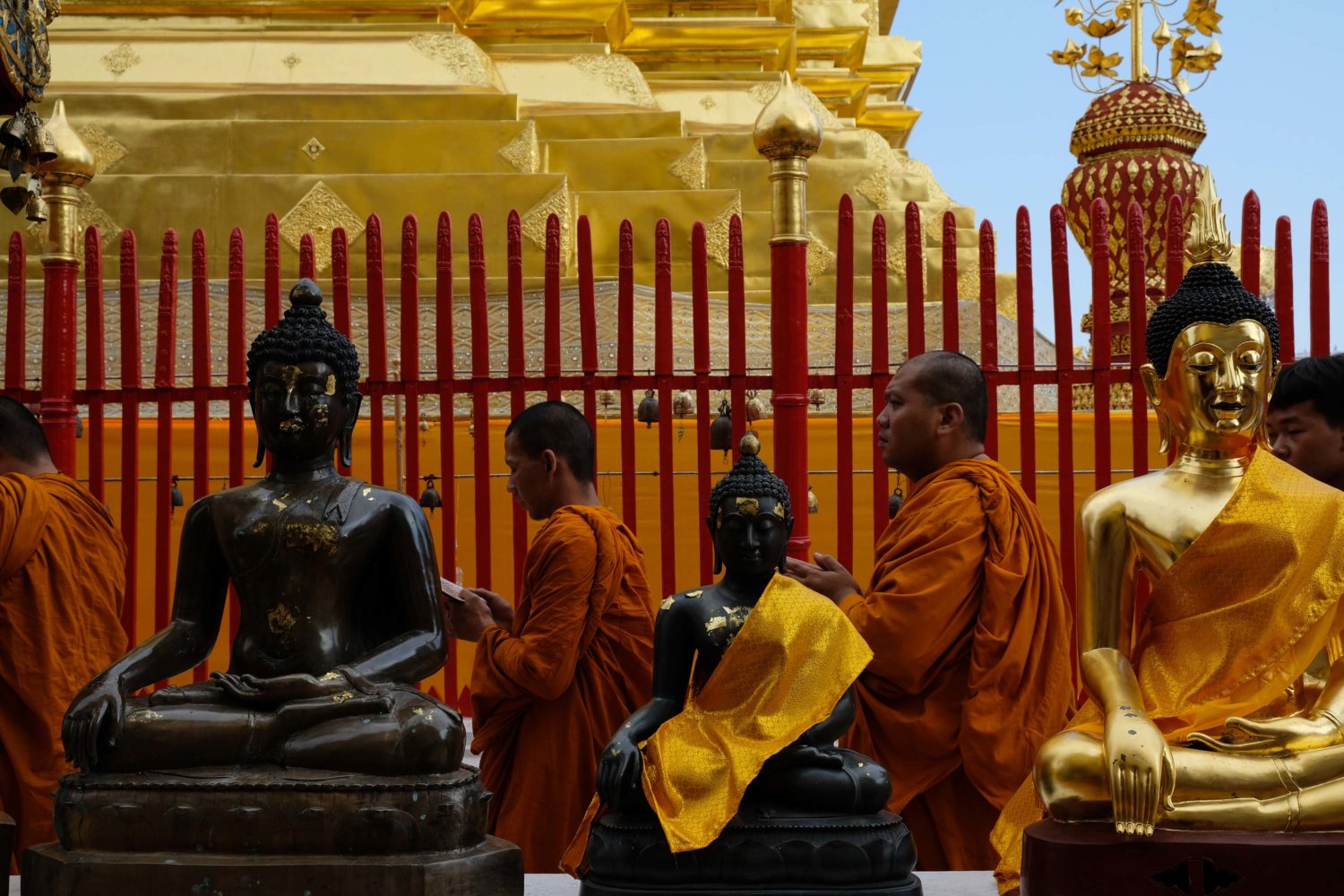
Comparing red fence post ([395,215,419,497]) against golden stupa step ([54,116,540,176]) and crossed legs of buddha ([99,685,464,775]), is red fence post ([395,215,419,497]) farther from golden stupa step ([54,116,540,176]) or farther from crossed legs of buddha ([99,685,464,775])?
golden stupa step ([54,116,540,176])

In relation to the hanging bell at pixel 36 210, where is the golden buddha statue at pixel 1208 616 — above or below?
below

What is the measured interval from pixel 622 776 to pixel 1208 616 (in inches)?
55.3

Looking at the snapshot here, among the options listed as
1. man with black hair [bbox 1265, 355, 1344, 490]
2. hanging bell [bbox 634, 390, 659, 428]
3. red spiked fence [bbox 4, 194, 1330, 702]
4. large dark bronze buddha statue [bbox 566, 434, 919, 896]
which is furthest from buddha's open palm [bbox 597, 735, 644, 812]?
hanging bell [bbox 634, 390, 659, 428]

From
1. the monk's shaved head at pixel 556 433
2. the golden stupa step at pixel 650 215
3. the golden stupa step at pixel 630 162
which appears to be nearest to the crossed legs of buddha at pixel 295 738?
the monk's shaved head at pixel 556 433

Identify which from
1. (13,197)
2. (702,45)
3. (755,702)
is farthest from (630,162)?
(755,702)

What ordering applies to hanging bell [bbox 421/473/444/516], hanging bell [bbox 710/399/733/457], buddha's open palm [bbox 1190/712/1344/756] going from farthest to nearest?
hanging bell [bbox 421/473/444/516] < hanging bell [bbox 710/399/733/457] < buddha's open palm [bbox 1190/712/1344/756]

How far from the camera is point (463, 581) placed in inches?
332

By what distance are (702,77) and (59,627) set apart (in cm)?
779

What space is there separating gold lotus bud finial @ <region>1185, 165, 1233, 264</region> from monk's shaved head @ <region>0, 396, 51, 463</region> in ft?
12.2

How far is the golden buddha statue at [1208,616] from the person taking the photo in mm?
3934

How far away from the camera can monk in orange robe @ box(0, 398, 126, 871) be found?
19.3 feet

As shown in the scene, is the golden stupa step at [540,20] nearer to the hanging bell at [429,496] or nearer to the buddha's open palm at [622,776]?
the hanging bell at [429,496]

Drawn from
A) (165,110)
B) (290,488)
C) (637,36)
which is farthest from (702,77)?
(290,488)

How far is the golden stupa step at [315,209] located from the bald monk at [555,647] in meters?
4.10
